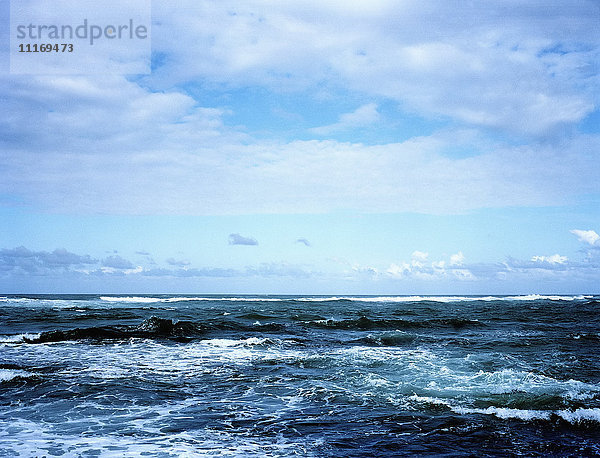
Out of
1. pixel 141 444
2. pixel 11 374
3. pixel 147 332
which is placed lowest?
pixel 147 332

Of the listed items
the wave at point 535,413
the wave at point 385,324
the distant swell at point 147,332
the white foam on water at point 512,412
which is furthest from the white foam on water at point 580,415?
the wave at point 385,324

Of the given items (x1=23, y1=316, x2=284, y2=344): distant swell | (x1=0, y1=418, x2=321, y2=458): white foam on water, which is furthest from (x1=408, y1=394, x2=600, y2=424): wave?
(x1=23, y1=316, x2=284, y2=344): distant swell

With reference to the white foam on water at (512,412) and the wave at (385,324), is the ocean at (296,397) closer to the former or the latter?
the white foam on water at (512,412)

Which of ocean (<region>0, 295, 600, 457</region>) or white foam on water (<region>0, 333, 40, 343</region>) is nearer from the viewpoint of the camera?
ocean (<region>0, 295, 600, 457</region>)

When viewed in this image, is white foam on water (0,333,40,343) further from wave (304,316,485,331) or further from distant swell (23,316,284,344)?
wave (304,316,485,331)

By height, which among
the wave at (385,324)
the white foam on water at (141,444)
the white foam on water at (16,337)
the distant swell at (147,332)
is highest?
the white foam on water at (141,444)

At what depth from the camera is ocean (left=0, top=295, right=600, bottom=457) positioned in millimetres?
7918

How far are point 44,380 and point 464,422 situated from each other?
10.7 meters

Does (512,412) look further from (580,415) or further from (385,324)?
(385,324)

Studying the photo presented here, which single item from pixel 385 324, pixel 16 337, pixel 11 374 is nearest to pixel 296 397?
pixel 11 374

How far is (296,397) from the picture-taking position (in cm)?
1119

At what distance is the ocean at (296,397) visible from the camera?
7918 millimetres

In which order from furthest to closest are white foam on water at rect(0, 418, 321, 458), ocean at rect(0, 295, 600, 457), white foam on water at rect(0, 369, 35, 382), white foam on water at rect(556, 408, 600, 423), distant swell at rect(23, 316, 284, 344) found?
distant swell at rect(23, 316, 284, 344)
white foam on water at rect(0, 369, 35, 382)
white foam on water at rect(556, 408, 600, 423)
ocean at rect(0, 295, 600, 457)
white foam on water at rect(0, 418, 321, 458)

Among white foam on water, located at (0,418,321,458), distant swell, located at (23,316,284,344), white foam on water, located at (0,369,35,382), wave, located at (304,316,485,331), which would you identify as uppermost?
white foam on water, located at (0,369,35,382)
